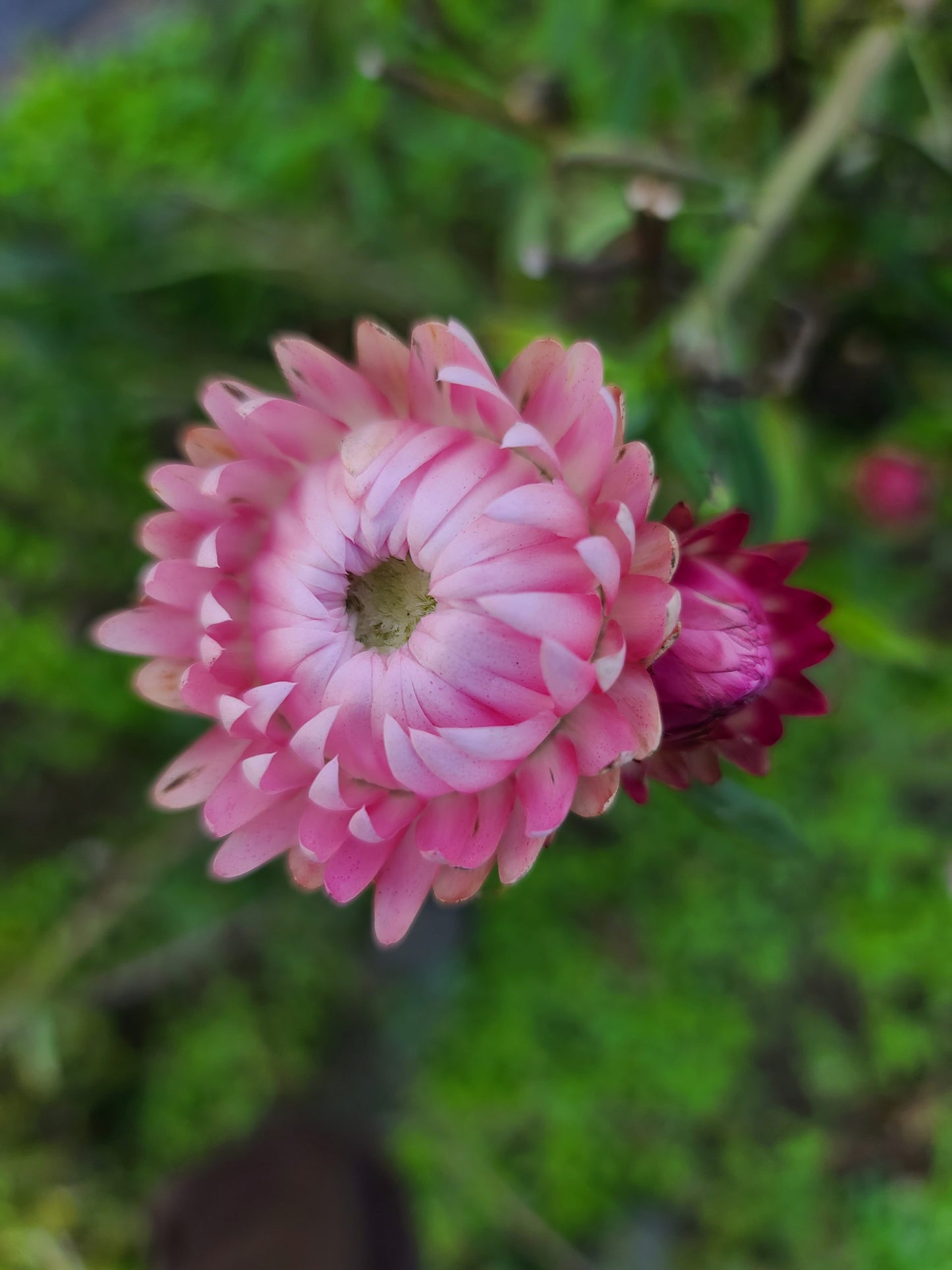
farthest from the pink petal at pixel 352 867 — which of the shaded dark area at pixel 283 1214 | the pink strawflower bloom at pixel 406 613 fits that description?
the shaded dark area at pixel 283 1214

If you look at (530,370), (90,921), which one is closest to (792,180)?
(530,370)

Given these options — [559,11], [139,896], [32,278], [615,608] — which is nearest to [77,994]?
[139,896]

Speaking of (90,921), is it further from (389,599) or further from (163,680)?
(389,599)

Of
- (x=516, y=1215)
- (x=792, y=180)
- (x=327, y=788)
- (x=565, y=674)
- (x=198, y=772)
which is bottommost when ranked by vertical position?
(x=516, y=1215)

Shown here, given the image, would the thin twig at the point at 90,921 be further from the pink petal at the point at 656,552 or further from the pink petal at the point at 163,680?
the pink petal at the point at 656,552

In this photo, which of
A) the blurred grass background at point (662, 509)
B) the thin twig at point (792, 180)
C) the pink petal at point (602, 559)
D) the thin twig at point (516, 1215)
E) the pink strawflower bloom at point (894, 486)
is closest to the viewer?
the pink petal at point (602, 559)

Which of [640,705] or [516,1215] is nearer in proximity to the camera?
[640,705]

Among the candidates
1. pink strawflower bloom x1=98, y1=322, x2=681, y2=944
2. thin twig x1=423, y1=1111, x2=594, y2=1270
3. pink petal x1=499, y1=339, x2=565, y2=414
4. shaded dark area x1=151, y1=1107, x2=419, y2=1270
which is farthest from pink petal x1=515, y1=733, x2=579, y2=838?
thin twig x1=423, y1=1111, x2=594, y2=1270
